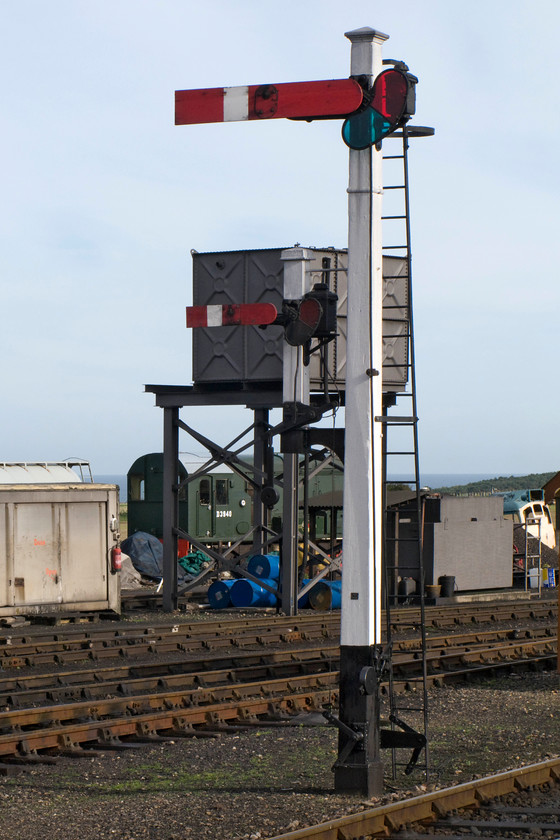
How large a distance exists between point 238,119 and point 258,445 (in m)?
17.2

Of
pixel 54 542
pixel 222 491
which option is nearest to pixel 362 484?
pixel 54 542

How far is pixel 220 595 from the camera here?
24828mm

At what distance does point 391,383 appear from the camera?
23.4 meters

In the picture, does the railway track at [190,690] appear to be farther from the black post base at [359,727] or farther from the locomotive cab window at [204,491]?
the locomotive cab window at [204,491]

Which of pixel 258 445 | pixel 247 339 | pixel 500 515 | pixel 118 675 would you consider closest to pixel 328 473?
pixel 500 515

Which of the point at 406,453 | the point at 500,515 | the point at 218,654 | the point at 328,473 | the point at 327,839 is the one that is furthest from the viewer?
the point at 328,473

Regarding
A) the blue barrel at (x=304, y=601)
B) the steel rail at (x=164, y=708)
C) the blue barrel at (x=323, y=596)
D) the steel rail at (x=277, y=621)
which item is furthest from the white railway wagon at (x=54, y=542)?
the steel rail at (x=164, y=708)

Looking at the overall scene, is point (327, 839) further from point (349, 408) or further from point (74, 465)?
point (74, 465)

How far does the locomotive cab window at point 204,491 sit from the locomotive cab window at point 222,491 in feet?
1.38

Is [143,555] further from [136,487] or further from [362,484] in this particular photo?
[362,484]

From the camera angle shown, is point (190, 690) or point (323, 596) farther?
point (323, 596)

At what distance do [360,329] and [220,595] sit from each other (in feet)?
54.5

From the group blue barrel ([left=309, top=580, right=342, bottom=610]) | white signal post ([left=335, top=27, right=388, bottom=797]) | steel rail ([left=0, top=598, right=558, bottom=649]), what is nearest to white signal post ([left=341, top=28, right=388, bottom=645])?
white signal post ([left=335, top=27, right=388, bottom=797])

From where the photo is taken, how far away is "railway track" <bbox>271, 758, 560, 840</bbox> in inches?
295
